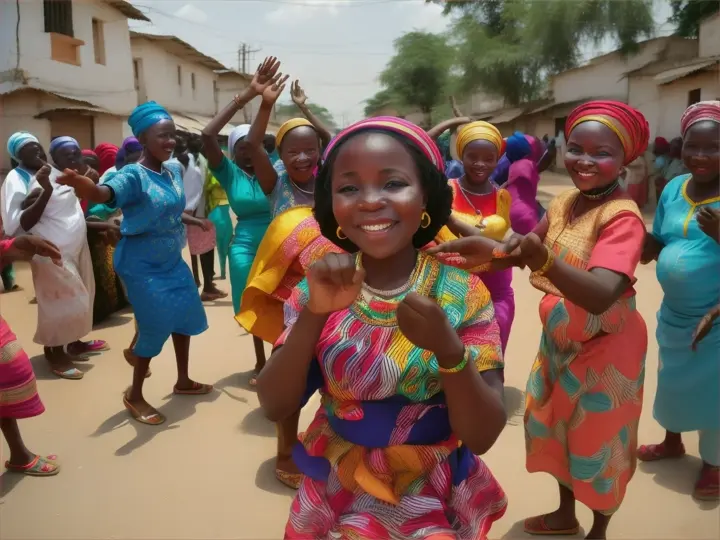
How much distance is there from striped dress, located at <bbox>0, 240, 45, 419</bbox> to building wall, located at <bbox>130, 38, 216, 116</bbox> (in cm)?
2242

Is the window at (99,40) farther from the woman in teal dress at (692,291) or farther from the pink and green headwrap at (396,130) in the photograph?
the pink and green headwrap at (396,130)

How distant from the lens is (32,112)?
14750 millimetres

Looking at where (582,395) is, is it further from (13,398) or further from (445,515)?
(13,398)

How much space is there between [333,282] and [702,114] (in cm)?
247

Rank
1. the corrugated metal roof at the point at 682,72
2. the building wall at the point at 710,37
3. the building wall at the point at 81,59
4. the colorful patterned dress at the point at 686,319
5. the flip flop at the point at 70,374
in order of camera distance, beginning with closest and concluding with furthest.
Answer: the colorful patterned dress at the point at 686,319 → the flip flop at the point at 70,374 → the building wall at the point at 81,59 → the corrugated metal roof at the point at 682,72 → the building wall at the point at 710,37

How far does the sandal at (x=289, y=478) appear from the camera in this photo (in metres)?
3.29

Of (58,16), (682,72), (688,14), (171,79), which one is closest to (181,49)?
(171,79)

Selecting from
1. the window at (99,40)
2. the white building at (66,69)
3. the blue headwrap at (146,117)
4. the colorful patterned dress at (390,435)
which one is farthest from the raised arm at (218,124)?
the window at (99,40)

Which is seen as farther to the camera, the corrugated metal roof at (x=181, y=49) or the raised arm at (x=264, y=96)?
the corrugated metal roof at (x=181, y=49)

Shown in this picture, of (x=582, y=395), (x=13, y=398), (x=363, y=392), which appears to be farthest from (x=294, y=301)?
(x=13, y=398)

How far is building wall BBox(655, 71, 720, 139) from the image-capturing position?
1589 centimetres

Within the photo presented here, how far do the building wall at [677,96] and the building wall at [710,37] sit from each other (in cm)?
165

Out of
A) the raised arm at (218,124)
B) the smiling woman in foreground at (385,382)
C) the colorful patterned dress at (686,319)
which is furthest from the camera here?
the raised arm at (218,124)

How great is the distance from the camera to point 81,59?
16719 millimetres
